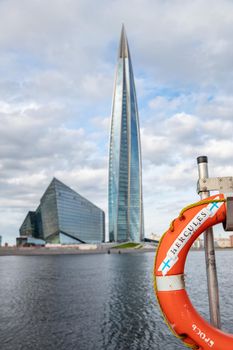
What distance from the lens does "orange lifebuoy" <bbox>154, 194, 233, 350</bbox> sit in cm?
680

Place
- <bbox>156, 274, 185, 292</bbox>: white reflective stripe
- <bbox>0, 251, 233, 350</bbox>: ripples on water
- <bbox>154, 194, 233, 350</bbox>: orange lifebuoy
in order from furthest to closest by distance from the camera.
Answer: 1. <bbox>0, 251, 233, 350</bbox>: ripples on water
2. <bbox>156, 274, 185, 292</bbox>: white reflective stripe
3. <bbox>154, 194, 233, 350</bbox>: orange lifebuoy

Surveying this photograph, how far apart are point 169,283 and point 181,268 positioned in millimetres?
408

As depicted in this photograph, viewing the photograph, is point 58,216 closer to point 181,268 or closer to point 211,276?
point 181,268

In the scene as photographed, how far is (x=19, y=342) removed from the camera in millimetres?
16719

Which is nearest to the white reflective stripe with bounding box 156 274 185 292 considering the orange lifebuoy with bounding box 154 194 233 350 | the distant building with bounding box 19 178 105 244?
the orange lifebuoy with bounding box 154 194 233 350

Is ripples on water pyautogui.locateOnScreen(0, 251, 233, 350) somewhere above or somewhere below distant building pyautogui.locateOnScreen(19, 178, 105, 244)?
below

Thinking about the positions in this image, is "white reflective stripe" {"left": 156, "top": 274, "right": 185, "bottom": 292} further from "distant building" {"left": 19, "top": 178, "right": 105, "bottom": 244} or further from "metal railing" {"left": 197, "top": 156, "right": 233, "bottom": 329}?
"distant building" {"left": 19, "top": 178, "right": 105, "bottom": 244}

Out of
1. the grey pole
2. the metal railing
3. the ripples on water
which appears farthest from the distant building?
the grey pole

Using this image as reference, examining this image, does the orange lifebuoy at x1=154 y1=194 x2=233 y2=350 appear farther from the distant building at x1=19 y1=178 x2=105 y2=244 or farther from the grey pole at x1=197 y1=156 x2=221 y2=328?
the distant building at x1=19 y1=178 x2=105 y2=244

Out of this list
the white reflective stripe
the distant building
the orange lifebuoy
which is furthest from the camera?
the distant building

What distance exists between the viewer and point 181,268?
7.06m

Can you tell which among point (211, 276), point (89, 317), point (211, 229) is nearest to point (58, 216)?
point (89, 317)

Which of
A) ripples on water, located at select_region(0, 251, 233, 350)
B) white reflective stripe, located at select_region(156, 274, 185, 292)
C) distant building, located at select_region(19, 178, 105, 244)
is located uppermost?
distant building, located at select_region(19, 178, 105, 244)

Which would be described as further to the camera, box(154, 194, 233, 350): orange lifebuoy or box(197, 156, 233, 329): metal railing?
box(197, 156, 233, 329): metal railing
